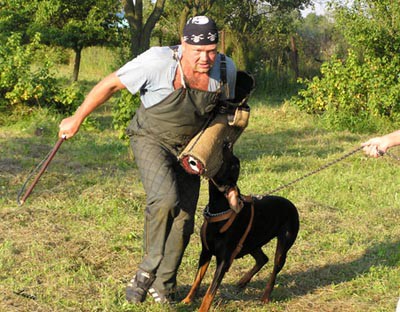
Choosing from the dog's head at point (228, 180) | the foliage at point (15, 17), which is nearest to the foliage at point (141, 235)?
the dog's head at point (228, 180)

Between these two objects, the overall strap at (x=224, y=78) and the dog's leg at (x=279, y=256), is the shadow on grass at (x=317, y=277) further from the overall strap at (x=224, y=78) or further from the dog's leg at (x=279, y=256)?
the overall strap at (x=224, y=78)

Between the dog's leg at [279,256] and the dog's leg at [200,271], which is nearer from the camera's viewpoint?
the dog's leg at [200,271]

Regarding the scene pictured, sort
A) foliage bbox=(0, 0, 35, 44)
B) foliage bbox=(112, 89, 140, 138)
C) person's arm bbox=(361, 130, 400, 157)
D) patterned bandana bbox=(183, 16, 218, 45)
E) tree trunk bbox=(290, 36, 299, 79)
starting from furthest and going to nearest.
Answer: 1. tree trunk bbox=(290, 36, 299, 79)
2. foliage bbox=(0, 0, 35, 44)
3. foliage bbox=(112, 89, 140, 138)
4. patterned bandana bbox=(183, 16, 218, 45)
5. person's arm bbox=(361, 130, 400, 157)

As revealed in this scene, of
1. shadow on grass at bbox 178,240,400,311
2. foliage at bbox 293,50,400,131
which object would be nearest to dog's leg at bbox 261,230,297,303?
shadow on grass at bbox 178,240,400,311

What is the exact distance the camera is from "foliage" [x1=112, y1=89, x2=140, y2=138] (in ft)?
30.3

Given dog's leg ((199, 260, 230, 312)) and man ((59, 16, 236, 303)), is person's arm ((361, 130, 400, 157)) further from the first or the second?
dog's leg ((199, 260, 230, 312))

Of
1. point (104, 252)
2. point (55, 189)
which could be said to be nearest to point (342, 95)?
point (55, 189)

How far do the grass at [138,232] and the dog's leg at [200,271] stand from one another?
7 cm

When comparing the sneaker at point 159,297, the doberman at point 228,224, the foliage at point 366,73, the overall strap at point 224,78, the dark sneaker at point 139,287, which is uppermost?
the overall strap at point 224,78

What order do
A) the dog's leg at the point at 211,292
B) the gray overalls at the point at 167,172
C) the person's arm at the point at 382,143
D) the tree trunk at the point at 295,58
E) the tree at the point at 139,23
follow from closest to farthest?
the person's arm at the point at 382,143 → the gray overalls at the point at 167,172 → the dog's leg at the point at 211,292 → the tree at the point at 139,23 → the tree trunk at the point at 295,58

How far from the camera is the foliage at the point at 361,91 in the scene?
1312cm

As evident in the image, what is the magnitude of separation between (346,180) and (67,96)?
594 centimetres

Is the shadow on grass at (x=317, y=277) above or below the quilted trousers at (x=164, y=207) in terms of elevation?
below

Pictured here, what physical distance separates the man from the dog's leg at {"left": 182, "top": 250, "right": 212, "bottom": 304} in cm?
16
